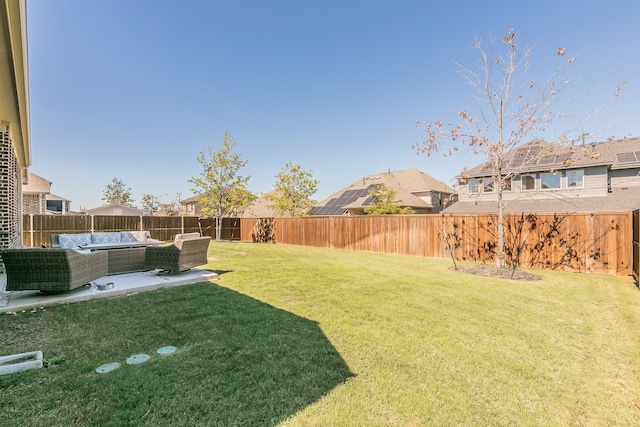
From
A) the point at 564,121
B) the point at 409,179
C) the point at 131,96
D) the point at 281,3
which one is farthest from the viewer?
the point at 409,179

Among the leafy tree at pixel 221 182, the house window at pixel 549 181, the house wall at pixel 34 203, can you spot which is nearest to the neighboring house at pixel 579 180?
the house window at pixel 549 181

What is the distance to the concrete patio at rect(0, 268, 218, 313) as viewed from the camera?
180 inches

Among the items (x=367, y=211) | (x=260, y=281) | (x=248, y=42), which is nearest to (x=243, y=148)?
(x=248, y=42)

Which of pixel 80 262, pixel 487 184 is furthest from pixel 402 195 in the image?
pixel 80 262

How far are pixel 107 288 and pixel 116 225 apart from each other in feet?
47.5

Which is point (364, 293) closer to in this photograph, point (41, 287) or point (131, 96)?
point (41, 287)

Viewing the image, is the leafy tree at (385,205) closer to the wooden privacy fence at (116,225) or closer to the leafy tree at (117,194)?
the wooden privacy fence at (116,225)

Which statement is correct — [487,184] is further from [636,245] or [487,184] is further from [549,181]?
[636,245]

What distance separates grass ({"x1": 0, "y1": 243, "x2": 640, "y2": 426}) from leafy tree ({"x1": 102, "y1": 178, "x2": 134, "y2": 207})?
51.5 meters

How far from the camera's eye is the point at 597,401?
2.55 m

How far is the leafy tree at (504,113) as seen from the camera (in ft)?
27.0

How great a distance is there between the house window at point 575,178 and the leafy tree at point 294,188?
18.3m

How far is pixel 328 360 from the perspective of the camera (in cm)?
297

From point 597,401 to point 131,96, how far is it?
17.8 meters
